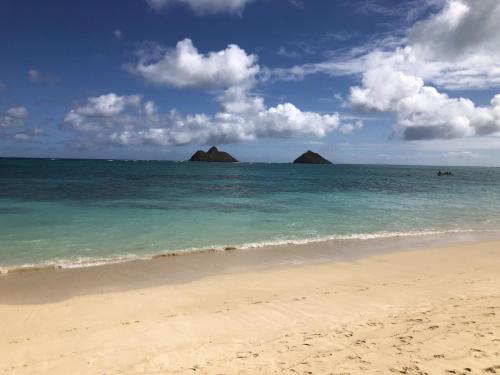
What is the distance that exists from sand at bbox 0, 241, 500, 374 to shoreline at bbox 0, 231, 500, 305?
111mm

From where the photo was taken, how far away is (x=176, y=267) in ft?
42.2

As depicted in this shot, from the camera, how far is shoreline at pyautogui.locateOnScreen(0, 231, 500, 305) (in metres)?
10.5

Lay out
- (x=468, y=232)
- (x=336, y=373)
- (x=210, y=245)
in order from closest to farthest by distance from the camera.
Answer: (x=336, y=373)
(x=210, y=245)
(x=468, y=232)

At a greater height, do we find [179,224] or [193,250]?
[179,224]

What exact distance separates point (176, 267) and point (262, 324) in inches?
230

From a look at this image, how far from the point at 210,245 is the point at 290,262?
401 centimetres

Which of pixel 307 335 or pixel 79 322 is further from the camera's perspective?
pixel 79 322

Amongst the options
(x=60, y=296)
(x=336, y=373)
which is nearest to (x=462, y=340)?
(x=336, y=373)

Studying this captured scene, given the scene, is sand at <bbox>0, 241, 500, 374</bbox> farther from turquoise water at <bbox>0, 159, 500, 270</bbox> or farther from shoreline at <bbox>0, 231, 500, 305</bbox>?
turquoise water at <bbox>0, 159, 500, 270</bbox>

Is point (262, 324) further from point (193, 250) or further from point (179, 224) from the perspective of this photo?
point (179, 224)

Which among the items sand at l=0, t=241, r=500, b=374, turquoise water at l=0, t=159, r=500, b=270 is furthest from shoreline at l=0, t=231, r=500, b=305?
turquoise water at l=0, t=159, r=500, b=270

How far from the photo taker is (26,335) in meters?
7.51

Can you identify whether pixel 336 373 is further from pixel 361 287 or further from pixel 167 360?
pixel 361 287

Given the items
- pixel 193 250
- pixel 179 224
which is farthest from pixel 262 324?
pixel 179 224
